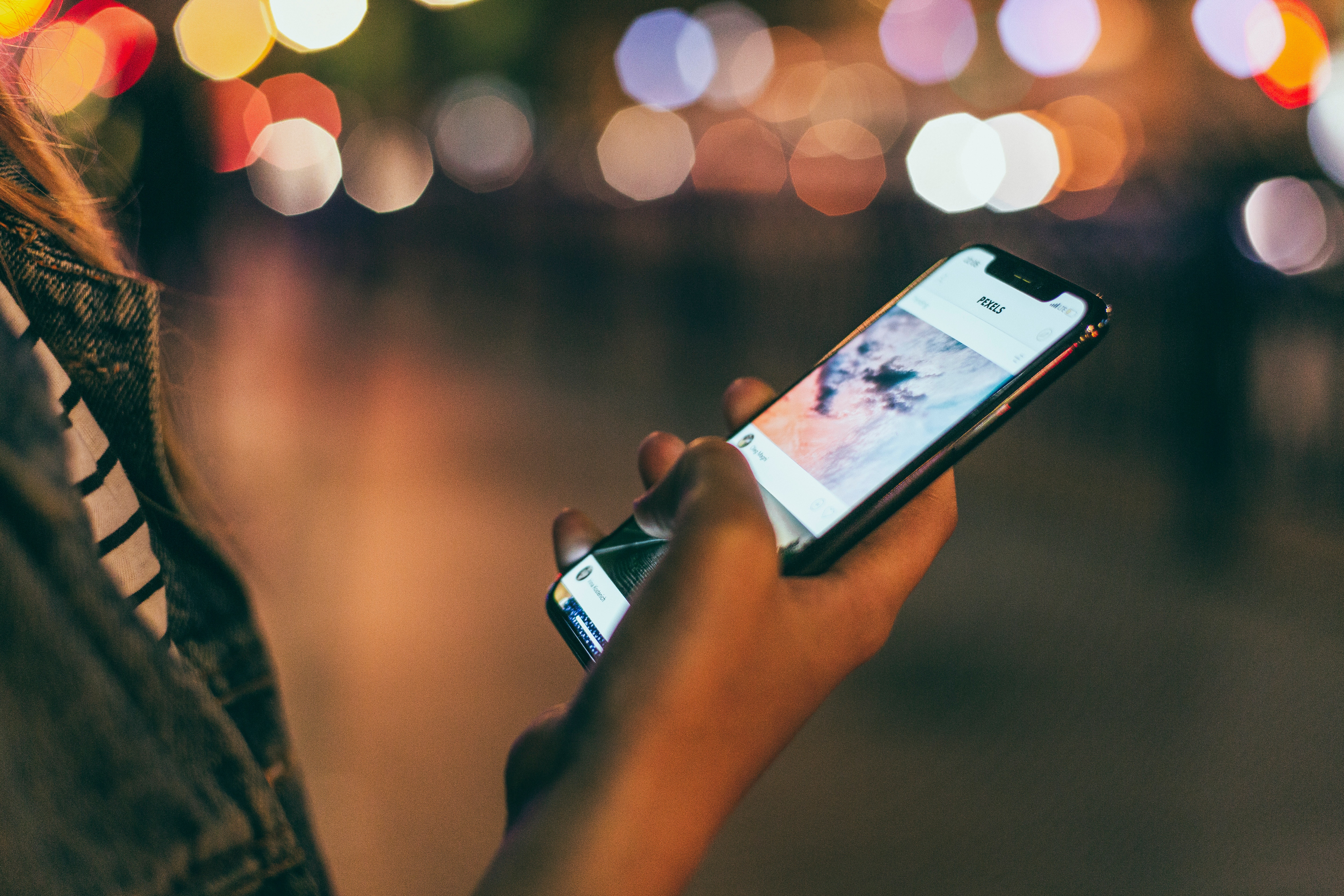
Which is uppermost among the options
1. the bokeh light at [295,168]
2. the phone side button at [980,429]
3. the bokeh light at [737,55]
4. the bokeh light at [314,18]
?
the bokeh light at [314,18]

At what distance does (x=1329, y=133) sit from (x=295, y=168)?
46.9 ft

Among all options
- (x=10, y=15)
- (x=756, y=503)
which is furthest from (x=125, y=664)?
(x=10, y=15)

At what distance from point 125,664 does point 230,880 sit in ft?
0.70

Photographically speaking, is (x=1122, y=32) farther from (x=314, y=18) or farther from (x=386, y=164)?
(x=386, y=164)

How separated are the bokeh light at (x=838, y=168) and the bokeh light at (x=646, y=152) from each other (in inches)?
74.8

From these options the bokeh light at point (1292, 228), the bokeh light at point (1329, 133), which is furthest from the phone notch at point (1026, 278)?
the bokeh light at point (1329, 133)

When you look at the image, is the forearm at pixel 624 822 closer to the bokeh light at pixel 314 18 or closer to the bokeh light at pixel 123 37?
the bokeh light at pixel 123 37

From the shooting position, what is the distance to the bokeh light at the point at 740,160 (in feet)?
32.0

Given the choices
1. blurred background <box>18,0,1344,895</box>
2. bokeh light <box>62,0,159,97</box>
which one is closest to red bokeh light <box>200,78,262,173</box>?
bokeh light <box>62,0,159,97</box>

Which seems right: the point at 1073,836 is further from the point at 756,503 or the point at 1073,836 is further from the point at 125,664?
the point at 125,664

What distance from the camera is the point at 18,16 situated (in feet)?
3.35

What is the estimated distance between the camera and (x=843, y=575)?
3.02 feet

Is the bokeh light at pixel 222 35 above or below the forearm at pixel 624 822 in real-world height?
above

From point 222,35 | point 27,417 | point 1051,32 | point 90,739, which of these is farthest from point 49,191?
point 222,35
